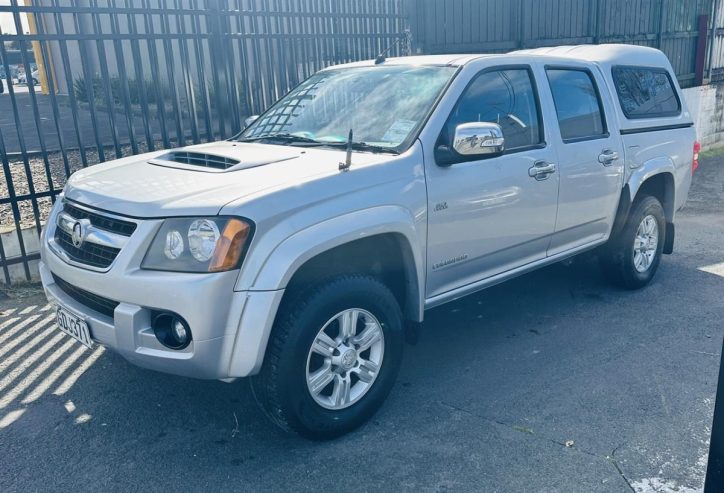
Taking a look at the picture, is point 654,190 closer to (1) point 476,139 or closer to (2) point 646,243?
(2) point 646,243

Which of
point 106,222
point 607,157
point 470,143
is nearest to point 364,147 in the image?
point 470,143

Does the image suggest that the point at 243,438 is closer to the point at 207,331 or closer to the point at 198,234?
the point at 207,331

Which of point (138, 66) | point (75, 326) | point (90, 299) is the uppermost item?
point (138, 66)

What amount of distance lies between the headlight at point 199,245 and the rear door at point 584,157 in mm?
2475

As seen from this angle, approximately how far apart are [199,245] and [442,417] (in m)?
1.58

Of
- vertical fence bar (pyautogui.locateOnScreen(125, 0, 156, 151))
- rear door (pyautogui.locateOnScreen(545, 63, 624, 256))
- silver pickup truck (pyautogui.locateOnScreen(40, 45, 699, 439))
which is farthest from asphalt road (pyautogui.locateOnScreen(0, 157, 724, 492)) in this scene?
vertical fence bar (pyautogui.locateOnScreen(125, 0, 156, 151))

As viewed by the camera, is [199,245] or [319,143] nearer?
[199,245]

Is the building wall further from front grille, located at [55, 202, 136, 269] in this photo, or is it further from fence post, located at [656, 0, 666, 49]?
front grille, located at [55, 202, 136, 269]

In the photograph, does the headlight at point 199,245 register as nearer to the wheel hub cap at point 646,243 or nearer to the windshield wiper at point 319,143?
the windshield wiper at point 319,143

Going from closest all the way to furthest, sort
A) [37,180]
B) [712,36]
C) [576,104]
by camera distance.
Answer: [576,104] < [37,180] < [712,36]

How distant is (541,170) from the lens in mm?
4285

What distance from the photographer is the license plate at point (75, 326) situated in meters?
3.23

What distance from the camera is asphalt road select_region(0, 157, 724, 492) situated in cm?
305

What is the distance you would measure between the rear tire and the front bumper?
3.35 meters
